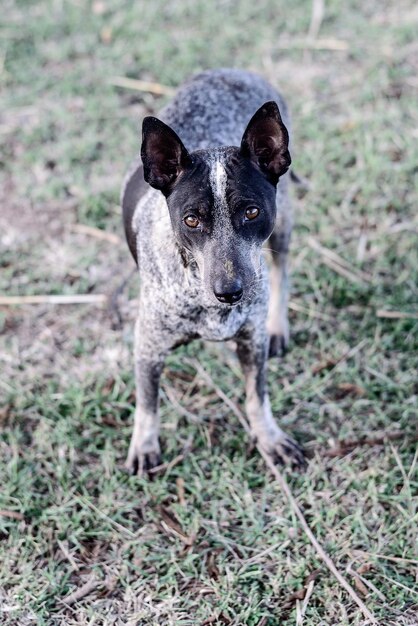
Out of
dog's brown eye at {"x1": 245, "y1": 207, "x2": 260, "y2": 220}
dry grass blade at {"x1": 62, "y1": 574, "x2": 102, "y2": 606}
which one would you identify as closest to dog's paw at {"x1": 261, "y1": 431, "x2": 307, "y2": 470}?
dry grass blade at {"x1": 62, "y1": 574, "x2": 102, "y2": 606}

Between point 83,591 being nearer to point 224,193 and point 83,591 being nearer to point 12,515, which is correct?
point 12,515

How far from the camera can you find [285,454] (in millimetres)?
4395

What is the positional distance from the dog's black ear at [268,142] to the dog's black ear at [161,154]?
0.27 metres

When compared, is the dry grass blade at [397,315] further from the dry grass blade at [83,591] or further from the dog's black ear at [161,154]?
the dry grass blade at [83,591]

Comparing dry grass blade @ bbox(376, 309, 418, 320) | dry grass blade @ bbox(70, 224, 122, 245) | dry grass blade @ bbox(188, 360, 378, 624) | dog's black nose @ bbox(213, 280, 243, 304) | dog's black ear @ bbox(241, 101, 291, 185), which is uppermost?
dog's black ear @ bbox(241, 101, 291, 185)

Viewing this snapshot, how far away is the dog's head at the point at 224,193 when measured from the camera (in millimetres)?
3244

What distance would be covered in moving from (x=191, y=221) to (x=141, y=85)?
4122mm

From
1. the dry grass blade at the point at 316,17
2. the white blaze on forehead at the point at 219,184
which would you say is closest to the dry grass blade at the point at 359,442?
the white blaze on forehead at the point at 219,184

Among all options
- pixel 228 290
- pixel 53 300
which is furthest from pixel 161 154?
pixel 53 300

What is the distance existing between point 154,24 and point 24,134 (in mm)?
1910

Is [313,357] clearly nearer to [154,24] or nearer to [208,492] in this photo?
[208,492]

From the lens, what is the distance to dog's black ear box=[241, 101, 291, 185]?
3.33m

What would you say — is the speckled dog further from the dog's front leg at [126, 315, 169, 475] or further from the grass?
the grass

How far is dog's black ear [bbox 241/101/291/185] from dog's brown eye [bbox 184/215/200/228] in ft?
1.18
